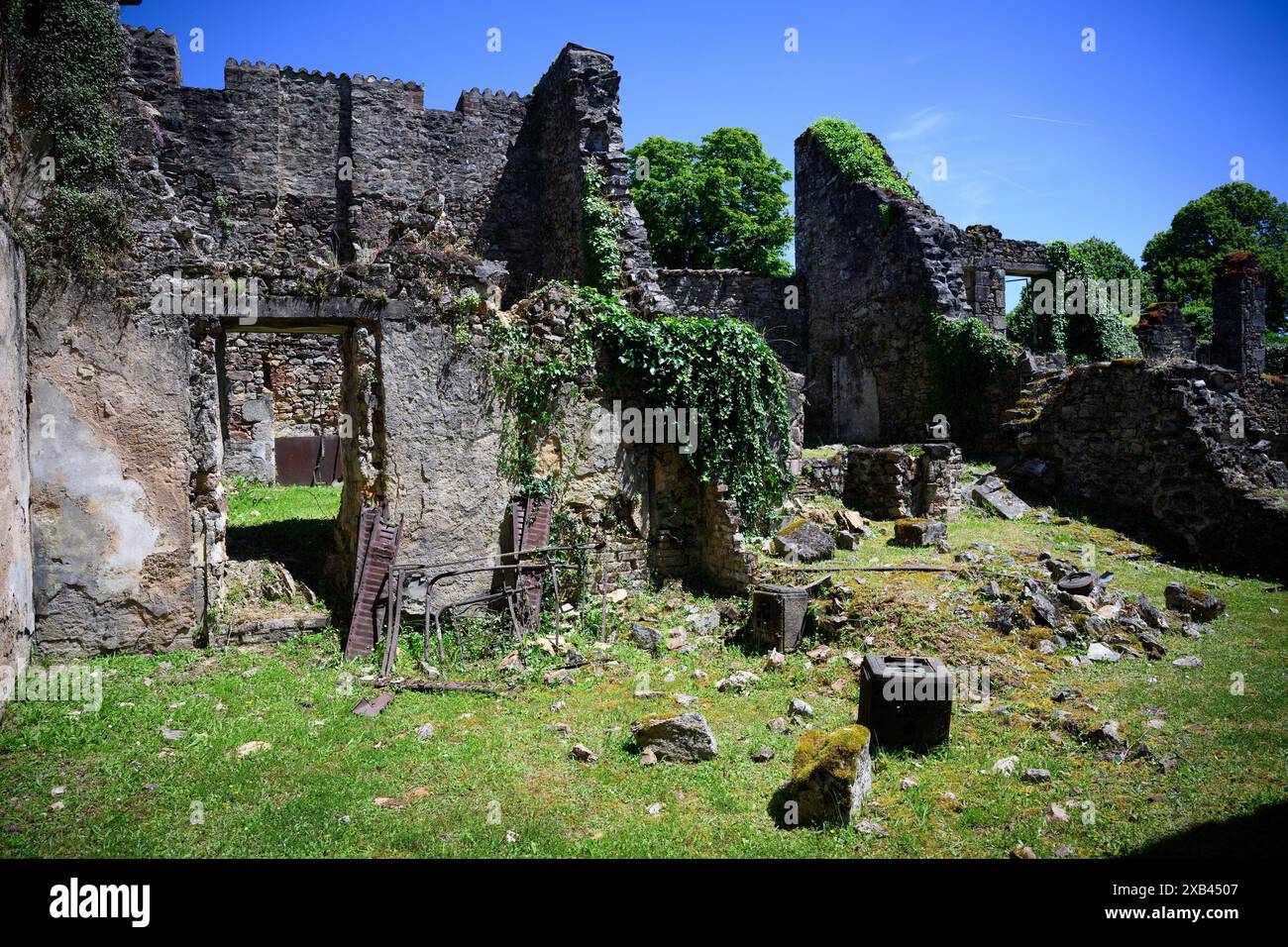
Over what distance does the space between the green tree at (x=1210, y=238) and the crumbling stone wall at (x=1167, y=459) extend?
24.1m

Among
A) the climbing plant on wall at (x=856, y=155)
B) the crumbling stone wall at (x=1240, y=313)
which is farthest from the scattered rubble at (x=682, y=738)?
the crumbling stone wall at (x=1240, y=313)

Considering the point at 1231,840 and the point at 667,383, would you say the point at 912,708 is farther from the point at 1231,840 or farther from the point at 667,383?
the point at 667,383

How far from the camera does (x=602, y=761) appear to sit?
19.6 feet

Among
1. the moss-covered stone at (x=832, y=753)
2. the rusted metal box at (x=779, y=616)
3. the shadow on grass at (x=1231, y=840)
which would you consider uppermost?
the rusted metal box at (x=779, y=616)

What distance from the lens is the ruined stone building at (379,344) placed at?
722 centimetres

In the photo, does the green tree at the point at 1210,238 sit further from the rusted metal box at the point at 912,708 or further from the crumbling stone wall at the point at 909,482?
the rusted metal box at the point at 912,708

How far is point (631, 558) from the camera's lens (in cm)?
987

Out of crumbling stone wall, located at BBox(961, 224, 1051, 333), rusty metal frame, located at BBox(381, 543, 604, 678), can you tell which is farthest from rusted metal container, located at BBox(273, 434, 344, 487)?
crumbling stone wall, located at BBox(961, 224, 1051, 333)

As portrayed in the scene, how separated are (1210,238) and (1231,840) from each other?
38.4 meters

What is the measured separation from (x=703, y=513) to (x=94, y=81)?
7.96m

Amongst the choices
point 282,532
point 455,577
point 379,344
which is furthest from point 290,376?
point 455,577

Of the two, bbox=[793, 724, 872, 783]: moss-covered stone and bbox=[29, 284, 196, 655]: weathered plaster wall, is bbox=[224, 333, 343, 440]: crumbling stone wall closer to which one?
bbox=[29, 284, 196, 655]: weathered plaster wall
